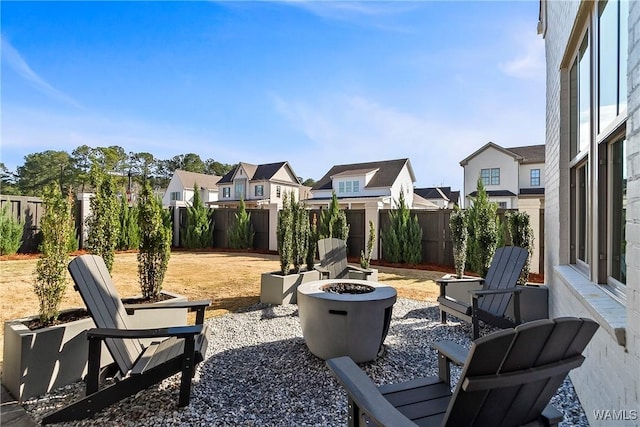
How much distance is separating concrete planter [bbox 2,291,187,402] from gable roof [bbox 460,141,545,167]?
2186 centimetres

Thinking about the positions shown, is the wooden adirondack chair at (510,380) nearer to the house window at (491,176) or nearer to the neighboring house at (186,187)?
the house window at (491,176)

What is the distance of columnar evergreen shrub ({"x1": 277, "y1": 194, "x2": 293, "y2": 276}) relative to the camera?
18.8 feet

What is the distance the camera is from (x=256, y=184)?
25.5m

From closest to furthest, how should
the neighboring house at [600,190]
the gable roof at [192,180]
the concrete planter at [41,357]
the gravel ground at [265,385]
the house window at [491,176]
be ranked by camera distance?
1. the neighboring house at [600,190]
2. the gravel ground at [265,385]
3. the concrete planter at [41,357]
4. the house window at [491,176]
5. the gable roof at [192,180]

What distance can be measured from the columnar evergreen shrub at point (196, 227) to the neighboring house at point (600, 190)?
12.2 metres

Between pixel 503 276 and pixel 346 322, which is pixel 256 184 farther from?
pixel 346 322

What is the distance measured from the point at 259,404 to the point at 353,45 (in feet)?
20.8

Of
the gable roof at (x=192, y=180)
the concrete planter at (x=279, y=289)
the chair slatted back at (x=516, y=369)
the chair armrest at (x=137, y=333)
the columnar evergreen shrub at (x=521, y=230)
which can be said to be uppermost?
the gable roof at (x=192, y=180)

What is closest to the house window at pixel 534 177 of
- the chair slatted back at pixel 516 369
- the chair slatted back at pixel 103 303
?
the chair slatted back at pixel 516 369

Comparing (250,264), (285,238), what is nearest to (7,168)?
(250,264)

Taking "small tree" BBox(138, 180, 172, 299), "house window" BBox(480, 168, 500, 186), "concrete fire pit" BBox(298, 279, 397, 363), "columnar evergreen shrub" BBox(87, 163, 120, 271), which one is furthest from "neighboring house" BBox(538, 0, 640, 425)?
"house window" BBox(480, 168, 500, 186)

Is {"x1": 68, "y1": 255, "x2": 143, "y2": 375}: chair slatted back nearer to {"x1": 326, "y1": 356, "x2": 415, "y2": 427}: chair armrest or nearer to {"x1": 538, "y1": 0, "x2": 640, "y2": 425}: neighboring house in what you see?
{"x1": 326, "y1": 356, "x2": 415, "y2": 427}: chair armrest

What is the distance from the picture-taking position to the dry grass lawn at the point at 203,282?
5203 mm

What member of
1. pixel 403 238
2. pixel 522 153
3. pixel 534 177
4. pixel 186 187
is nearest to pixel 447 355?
pixel 403 238
